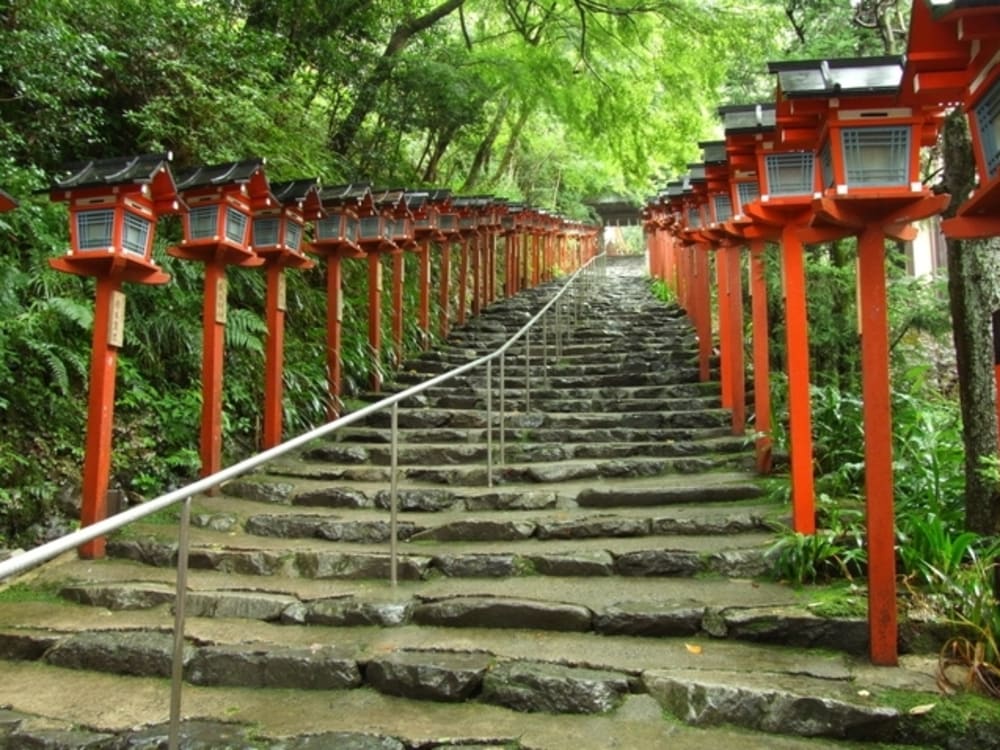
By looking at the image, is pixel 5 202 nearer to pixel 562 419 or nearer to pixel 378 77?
pixel 562 419

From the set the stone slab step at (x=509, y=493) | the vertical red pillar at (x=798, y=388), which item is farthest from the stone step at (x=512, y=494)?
the vertical red pillar at (x=798, y=388)

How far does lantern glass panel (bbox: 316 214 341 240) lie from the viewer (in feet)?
24.5

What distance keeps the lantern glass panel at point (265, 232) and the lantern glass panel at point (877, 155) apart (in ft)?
14.8

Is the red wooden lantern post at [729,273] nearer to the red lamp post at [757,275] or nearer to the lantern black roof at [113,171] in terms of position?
the red lamp post at [757,275]

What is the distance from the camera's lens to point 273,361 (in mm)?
6309

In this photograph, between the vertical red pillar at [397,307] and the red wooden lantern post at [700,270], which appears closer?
the red wooden lantern post at [700,270]

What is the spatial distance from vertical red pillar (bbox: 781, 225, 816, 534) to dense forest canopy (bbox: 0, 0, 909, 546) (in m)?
3.56

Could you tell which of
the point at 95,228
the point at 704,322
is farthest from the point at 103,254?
the point at 704,322

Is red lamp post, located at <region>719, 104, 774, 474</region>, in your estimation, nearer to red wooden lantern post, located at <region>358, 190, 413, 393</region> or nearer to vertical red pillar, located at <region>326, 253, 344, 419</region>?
vertical red pillar, located at <region>326, 253, 344, 419</region>

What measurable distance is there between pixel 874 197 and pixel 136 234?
418cm

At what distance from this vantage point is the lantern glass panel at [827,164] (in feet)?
10.8

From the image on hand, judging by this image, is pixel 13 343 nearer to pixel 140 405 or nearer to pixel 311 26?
pixel 140 405

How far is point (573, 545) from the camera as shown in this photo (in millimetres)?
4621

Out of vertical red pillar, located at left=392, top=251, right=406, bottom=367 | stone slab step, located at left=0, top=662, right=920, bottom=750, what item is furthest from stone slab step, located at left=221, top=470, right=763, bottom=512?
vertical red pillar, located at left=392, top=251, right=406, bottom=367
